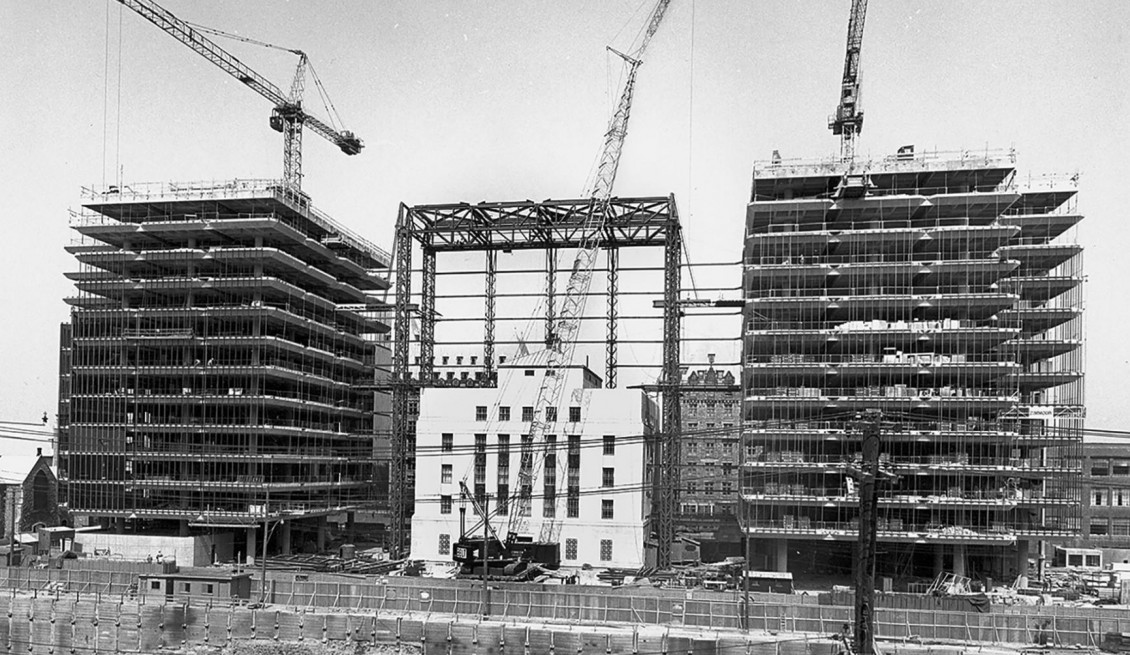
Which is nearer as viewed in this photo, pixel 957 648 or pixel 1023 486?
pixel 957 648

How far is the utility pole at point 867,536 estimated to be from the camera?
2978cm

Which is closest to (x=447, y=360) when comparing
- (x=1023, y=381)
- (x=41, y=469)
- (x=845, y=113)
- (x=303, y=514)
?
(x=303, y=514)

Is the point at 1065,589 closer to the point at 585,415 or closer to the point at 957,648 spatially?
the point at 957,648

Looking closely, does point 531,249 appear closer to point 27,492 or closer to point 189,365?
point 189,365

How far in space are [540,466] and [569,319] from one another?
54.9 feet

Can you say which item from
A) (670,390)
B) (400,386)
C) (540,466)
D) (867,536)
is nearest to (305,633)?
(540,466)

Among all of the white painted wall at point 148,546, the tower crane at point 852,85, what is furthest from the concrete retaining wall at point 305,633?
the tower crane at point 852,85

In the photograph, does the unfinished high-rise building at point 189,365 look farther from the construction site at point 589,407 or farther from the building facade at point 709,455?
the building facade at point 709,455

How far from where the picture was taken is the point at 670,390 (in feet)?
254

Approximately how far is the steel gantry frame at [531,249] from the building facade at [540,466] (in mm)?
2338

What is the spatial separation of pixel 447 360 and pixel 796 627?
7382cm

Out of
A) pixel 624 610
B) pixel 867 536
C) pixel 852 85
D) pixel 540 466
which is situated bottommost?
pixel 624 610

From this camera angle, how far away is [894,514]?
231 ft

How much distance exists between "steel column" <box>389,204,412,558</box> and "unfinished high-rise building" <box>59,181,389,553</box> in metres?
9.45
